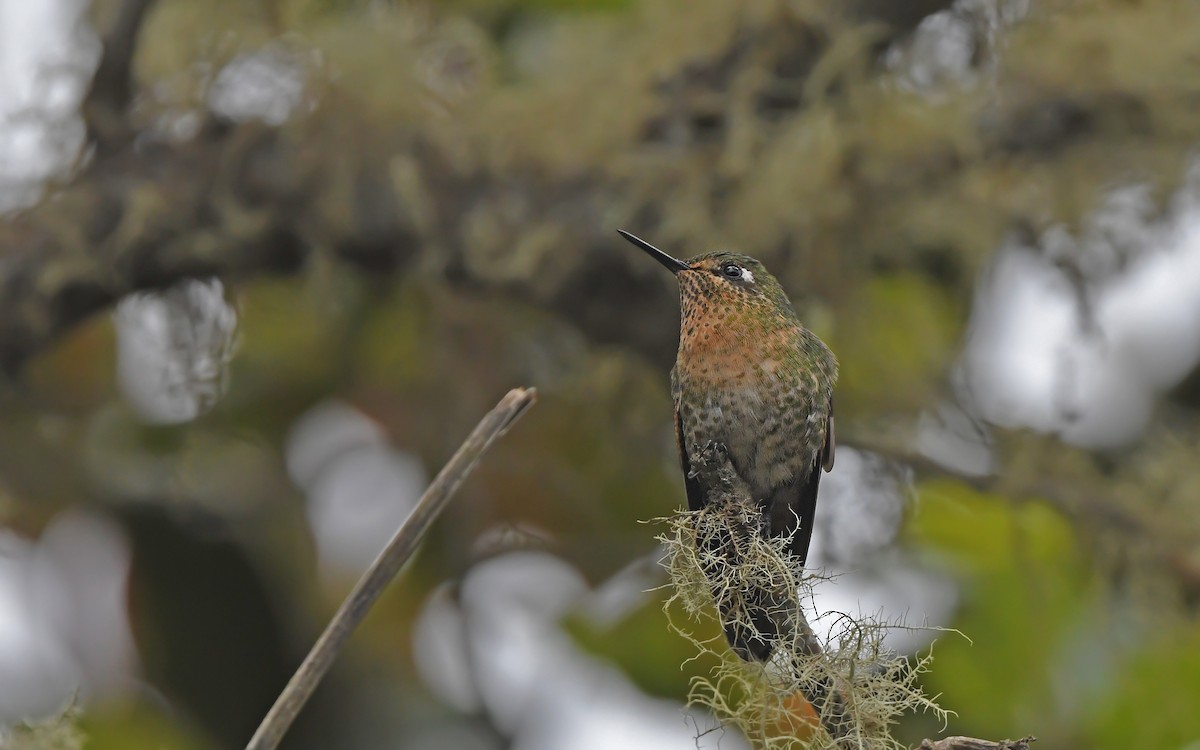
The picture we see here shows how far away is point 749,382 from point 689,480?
0.53 ft

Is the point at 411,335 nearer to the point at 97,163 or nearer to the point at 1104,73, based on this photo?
the point at 97,163

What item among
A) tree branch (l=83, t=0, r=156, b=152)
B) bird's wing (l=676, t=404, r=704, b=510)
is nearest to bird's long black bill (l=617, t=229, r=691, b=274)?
bird's wing (l=676, t=404, r=704, b=510)

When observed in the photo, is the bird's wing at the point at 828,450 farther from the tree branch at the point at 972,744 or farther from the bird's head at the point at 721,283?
the tree branch at the point at 972,744

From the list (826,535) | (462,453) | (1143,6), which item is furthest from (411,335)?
(462,453)

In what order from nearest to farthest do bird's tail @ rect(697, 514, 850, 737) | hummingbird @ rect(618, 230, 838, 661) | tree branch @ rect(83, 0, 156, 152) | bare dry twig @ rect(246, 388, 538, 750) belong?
bare dry twig @ rect(246, 388, 538, 750) → bird's tail @ rect(697, 514, 850, 737) → hummingbird @ rect(618, 230, 838, 661) → tree branch @ rect(83, 0, 156, 152)

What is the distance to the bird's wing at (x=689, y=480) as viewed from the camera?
1.54 metres

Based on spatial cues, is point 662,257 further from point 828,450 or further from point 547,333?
point 547,333

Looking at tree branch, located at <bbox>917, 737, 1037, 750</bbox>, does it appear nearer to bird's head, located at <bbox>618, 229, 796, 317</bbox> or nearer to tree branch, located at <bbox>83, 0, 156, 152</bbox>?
bird's head, located at <bbox>618, 229, 796, 317</bbox>

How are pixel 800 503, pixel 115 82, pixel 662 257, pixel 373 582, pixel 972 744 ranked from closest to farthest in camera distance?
pixel 373 582 < pixel 972 744 < pixel 662 257 < pixel 800 503 < pixel 115 82

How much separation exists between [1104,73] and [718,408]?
145 cm

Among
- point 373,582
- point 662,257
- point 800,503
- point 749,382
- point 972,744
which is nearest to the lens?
point 373,582

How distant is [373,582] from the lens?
2.23 ft

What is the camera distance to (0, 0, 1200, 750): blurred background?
240 cm

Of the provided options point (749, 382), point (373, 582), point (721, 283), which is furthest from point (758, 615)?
point (373, 582)
